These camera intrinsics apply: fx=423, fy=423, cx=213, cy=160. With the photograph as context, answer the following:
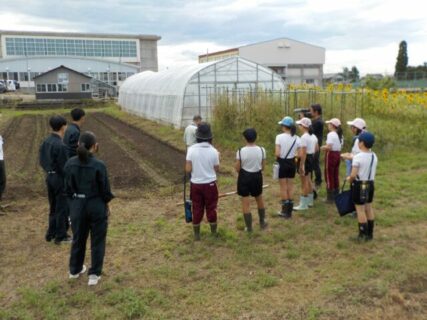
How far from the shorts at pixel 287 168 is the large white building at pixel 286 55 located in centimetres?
5774

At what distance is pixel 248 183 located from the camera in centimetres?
578

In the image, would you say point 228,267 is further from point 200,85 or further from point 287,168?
point 200,85

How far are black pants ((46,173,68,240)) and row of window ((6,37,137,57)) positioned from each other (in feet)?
269

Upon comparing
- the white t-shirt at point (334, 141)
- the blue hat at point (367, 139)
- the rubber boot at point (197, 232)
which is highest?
the blue hat at point (367, 139)

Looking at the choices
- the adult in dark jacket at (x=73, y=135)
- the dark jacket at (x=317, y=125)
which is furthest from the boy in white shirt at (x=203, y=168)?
the dark jacket at (x=317, y=125)

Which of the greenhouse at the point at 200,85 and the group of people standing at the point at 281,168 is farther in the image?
the greenhouse at the point at 200,85

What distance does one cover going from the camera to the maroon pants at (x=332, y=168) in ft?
22.8

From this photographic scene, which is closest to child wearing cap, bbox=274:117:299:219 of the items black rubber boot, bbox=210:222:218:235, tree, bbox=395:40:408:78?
black rubber boot, bbox=210:222:218:235

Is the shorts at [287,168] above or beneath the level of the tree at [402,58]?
beneath

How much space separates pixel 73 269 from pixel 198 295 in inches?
58.6

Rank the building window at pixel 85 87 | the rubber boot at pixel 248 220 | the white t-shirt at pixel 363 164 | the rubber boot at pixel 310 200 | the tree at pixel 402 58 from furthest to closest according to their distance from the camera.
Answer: the tree at pixel 402 58 < the building window at pixel 85 87 < the rubber boot at pixel 310 200 < the rubber boot at pixel 248 220 < the white t-shirt at pixel 363 164

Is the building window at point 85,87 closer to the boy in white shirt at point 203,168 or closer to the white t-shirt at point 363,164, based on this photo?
the boy in white shirt at point 203,168

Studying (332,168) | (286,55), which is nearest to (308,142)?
(332,168)

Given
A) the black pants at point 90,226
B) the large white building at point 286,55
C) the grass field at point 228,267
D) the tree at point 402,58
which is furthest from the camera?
the large white building at point 286,55
